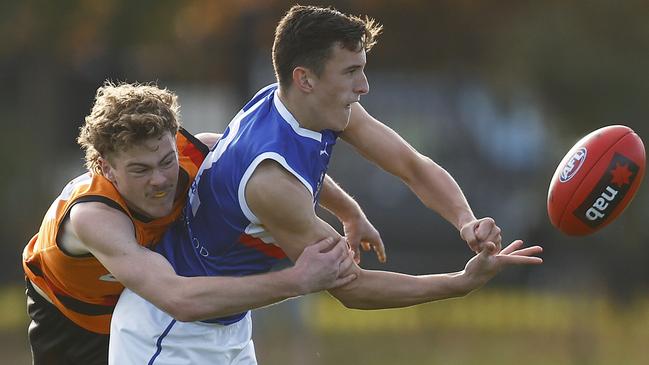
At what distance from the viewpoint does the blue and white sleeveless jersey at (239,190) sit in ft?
18.0

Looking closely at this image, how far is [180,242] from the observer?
19.4 ft

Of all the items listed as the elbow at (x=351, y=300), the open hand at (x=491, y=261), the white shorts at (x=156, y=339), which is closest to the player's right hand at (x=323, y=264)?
the elbow at (x=351, y=300)

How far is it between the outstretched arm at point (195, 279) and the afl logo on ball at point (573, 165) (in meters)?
1.20

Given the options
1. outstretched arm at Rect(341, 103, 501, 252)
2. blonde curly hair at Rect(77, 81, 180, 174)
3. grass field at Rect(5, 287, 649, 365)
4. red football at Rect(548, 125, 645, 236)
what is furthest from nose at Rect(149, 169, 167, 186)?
grass field at Rect(5, 287, 649, 365)

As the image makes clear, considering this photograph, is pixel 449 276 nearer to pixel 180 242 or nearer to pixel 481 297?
pixel 180 242

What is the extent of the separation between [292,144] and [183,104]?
1441cm

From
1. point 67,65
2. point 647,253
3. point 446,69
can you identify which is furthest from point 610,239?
point 67,65

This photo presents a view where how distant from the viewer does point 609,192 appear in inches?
236

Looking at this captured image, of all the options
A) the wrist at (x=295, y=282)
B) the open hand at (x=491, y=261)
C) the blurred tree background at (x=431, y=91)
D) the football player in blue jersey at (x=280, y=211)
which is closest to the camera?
the wrist at (x=295, y=282)

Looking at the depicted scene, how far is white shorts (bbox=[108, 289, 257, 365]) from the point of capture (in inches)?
228

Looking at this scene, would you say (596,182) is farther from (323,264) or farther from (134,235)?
(134,235)

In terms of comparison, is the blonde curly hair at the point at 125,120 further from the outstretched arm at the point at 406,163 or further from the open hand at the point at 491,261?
the open hand at the point at 491,261

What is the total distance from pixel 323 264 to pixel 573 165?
138 cm

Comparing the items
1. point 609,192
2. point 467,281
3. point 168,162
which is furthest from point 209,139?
point 609,192
